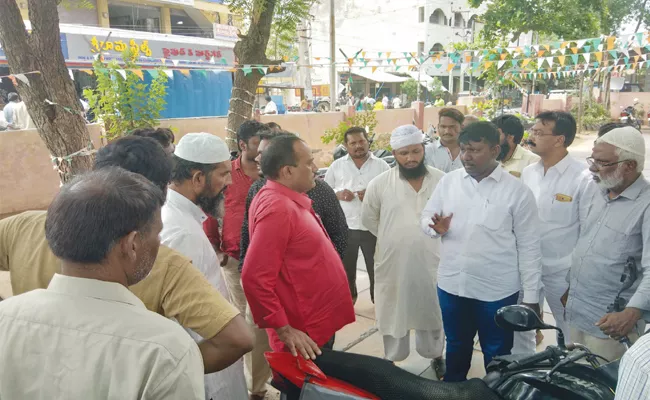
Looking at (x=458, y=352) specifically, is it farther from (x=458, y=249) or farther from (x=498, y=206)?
(x=498, y=206)

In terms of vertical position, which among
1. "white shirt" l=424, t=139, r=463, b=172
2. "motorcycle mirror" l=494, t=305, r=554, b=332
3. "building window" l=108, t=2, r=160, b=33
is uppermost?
"building window" l=108, t=2, r=160, b=33

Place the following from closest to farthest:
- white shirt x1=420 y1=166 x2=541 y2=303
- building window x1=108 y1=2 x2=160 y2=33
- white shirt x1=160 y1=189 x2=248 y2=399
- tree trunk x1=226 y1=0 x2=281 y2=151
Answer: white shirt x1=160 y1=189 x2=248 y2=399 < white shirt x1=420 y1=166 x2=541 y2=303 < tree trunk x1=226 y1=0 x2=281 y2=151 < building window x1=108 y1=2 x2=160 y2=33

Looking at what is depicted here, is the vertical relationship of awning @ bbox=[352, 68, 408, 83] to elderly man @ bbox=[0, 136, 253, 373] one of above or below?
above

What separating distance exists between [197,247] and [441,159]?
127 inches

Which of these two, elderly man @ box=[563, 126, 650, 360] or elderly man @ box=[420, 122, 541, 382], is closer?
elderly man @ box=[563, 126, 650, 360]

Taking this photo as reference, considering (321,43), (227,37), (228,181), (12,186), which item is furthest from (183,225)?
(321,43)

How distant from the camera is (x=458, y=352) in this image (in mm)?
2820

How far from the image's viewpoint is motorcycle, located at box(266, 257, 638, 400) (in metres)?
1.57

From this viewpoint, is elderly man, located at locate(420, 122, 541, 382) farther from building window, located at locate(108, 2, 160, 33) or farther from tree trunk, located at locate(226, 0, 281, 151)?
building window, located at locate(108, 2, 160, 33)

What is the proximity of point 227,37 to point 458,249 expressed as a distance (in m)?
21.6

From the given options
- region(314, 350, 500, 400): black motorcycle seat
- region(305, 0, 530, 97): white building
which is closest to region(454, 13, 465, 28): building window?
region(305, 0, 530, 97): white building

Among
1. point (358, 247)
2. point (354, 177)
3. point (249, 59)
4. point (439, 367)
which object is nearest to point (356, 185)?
point (354, 177)

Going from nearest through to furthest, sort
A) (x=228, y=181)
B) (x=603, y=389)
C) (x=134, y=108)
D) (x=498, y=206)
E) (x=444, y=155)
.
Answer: (x=603, y=389)
(x=228, y=181)
(x=498, y=206)
(x=444, y=155)
(x=134, y=108)

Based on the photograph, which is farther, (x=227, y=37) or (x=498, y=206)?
(x=227, y=37)
